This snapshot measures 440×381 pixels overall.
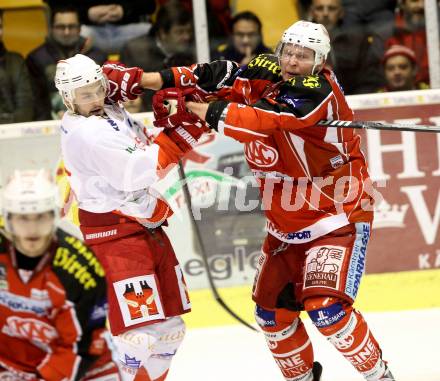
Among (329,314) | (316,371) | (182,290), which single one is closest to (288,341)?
(316,371)

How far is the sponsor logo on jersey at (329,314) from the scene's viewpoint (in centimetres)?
415

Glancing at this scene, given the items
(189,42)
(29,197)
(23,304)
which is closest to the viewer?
(29,197)

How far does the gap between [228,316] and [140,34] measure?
1608 millimetres

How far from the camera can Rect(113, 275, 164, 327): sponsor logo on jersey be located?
4.18 m

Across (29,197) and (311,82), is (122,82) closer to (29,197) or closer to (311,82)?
(311,82)

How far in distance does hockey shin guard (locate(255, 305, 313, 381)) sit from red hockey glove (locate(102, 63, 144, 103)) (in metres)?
1.02

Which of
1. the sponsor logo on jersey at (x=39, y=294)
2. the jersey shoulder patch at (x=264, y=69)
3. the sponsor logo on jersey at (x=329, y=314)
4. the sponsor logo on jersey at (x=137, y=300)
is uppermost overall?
the jersey shoulder patch at (x=264, y=69)

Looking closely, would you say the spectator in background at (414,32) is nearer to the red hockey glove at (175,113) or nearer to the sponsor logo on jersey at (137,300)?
the red hockey glove at (175,113)

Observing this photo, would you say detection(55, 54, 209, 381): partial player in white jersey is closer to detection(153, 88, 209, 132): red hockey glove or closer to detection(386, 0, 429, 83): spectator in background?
detection(153, 88, 209, 132): red hockey glove

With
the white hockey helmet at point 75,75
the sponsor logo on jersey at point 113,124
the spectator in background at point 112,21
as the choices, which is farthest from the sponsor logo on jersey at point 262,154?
the spectator in background at point 112,21

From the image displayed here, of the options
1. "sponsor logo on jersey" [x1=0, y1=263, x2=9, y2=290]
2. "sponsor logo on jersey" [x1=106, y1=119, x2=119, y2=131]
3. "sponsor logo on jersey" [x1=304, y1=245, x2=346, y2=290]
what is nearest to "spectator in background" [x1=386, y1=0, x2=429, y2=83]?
"sponsor logo on jersey" [x1=304, y1=245, x2=346, y2=290]

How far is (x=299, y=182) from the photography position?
4.32m

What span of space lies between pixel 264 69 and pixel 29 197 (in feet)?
4.81

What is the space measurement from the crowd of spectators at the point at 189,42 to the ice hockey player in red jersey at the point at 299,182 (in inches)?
58.7
